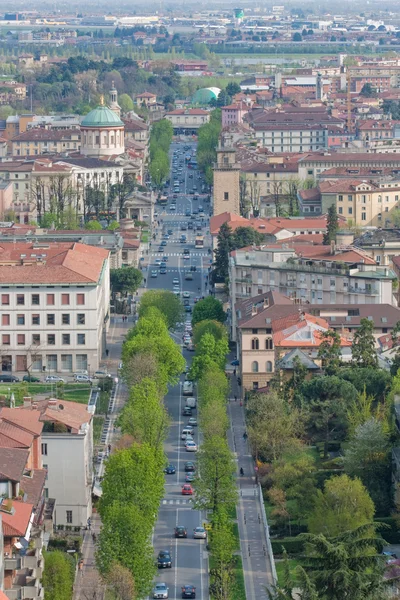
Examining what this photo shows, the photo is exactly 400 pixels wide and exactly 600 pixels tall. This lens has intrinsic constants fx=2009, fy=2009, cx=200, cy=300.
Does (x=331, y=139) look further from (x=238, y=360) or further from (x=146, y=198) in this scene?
(x=238, y=360)

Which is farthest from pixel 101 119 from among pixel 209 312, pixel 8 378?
pixel 8 378

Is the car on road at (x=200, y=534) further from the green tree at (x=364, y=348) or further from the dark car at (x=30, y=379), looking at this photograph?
the dark car at (x=30, y=379)

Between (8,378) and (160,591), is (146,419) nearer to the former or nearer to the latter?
(160,591)

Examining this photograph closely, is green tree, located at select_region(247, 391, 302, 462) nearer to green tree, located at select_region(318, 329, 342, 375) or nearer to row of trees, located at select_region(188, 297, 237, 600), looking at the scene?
row of trees, located at select_region(188, 297, 237, 600)

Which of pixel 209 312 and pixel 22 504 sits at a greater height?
pixel 22 504

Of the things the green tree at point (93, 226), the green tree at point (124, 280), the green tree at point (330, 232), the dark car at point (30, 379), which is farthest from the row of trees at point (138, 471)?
the green tree at point (93, 226)

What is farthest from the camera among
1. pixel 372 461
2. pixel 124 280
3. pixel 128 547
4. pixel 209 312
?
pixel 124 280
